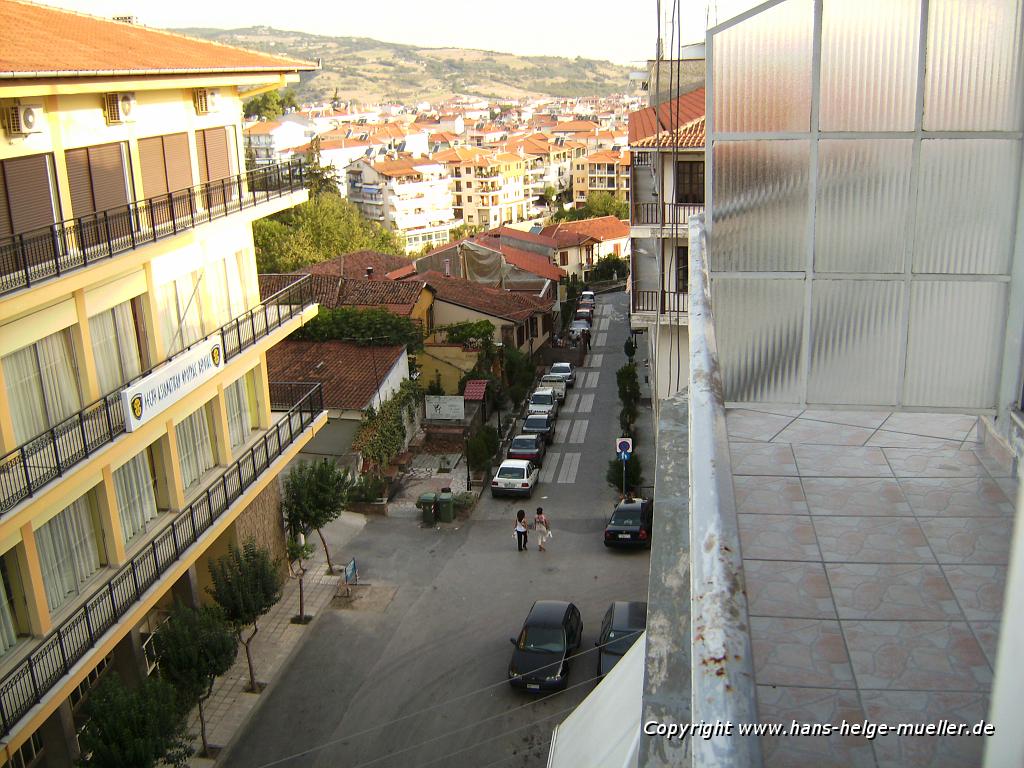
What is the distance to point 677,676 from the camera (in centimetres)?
391

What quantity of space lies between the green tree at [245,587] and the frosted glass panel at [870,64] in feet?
37.5

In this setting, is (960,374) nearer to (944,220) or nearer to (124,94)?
(944,220)

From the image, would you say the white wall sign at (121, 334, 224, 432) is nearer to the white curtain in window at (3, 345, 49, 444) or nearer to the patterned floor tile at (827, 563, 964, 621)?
the white curtain in window at (3, 345, 49, 444)

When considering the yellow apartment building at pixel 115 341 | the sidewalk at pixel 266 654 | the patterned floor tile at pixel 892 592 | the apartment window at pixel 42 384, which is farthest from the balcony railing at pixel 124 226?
the patterned floor tile at pixel 892 592

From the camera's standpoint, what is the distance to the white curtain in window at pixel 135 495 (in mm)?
14477

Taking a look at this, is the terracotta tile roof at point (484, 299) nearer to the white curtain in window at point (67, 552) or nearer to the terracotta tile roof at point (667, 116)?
the terracotta tile roof at point (667, 116)

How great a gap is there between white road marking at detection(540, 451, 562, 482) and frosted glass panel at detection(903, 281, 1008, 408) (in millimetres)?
18970

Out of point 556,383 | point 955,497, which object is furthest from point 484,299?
point 955,497

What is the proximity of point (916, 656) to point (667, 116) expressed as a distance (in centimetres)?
2293

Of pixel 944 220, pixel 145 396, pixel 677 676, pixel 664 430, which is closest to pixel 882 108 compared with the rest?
pixel 944 220

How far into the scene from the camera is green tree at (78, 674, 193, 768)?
11633 millimetres

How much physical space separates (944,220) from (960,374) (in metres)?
1.31

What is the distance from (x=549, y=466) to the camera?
28.3m

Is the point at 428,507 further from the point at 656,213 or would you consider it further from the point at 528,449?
the point at 656,213
